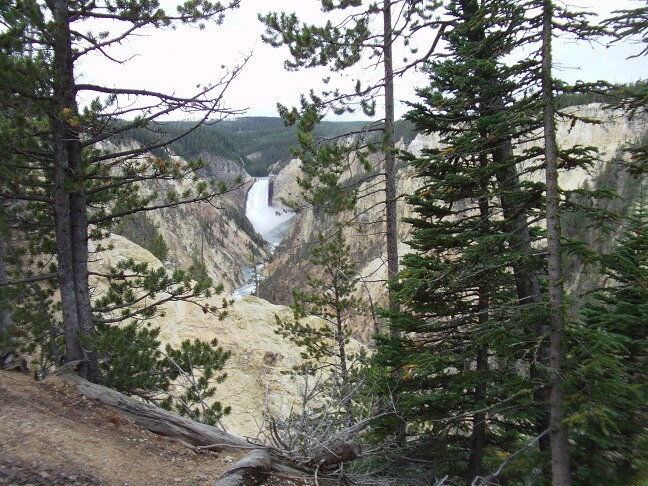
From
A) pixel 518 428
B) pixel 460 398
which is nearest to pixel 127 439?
pixel 460 398

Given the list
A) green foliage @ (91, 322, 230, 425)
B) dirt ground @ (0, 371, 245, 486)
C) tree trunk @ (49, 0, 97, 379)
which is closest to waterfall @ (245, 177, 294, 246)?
green foliage @ (91, 322, 230, 425)

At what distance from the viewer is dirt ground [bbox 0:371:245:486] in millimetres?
3576

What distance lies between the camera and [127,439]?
4520 millimetres

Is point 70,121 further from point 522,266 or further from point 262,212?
point 262,212

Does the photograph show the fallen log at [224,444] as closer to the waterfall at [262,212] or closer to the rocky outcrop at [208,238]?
the rocky outcrop at [208,238]

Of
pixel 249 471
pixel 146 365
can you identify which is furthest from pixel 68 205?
pixel 249 471

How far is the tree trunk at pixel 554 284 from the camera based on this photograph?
13.7 feet

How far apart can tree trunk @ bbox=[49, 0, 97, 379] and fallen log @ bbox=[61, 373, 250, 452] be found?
2.16 feet

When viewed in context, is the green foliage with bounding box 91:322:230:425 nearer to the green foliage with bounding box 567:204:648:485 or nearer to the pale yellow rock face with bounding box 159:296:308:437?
the green foliage with bounding box 567:204:648:485

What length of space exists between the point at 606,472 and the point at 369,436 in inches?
115

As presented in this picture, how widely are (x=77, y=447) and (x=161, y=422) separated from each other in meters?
1.06

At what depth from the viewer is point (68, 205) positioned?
216 inches

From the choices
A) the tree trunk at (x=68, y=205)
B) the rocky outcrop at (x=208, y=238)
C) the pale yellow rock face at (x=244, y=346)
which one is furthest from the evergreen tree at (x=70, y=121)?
the rocky outcrop at (x=208, y=238)

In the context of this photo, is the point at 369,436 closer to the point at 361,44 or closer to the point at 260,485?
the point at 260,485
